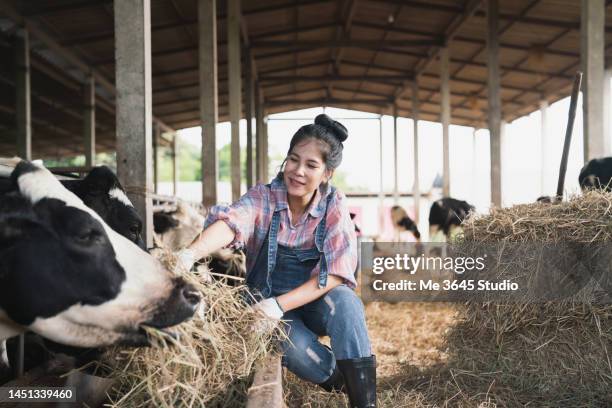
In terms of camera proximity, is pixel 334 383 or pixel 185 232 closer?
pixel 334 383

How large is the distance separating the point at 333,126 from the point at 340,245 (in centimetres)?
57

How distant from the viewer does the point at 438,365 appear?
3.97 m

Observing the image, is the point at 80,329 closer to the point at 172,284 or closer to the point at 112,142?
the point at 172,284

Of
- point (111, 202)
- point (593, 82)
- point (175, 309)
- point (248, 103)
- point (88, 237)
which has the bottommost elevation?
point (175, 309)

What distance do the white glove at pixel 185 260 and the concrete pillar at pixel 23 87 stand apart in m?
8.61

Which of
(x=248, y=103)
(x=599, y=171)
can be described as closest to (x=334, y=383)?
(x=599, y=171)

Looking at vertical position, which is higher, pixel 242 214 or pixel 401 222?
pixel 242 214

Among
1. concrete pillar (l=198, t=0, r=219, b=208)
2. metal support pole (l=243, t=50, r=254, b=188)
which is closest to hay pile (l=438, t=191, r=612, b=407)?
concrete pillar (l=198, t=0, r=219, b=208)

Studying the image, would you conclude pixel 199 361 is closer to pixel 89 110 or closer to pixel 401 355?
pixel 401 355

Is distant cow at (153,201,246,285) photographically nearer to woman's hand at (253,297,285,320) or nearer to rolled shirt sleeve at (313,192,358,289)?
rolled shirt sleeve at (313,192,358,289)

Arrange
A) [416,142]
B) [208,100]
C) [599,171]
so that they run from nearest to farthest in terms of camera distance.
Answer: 1. [599,171]
2. [208,100]
3. [416,142]

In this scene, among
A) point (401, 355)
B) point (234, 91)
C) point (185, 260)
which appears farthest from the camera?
point (234, 91)

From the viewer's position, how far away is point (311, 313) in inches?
116

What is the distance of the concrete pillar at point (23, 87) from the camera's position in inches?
401
